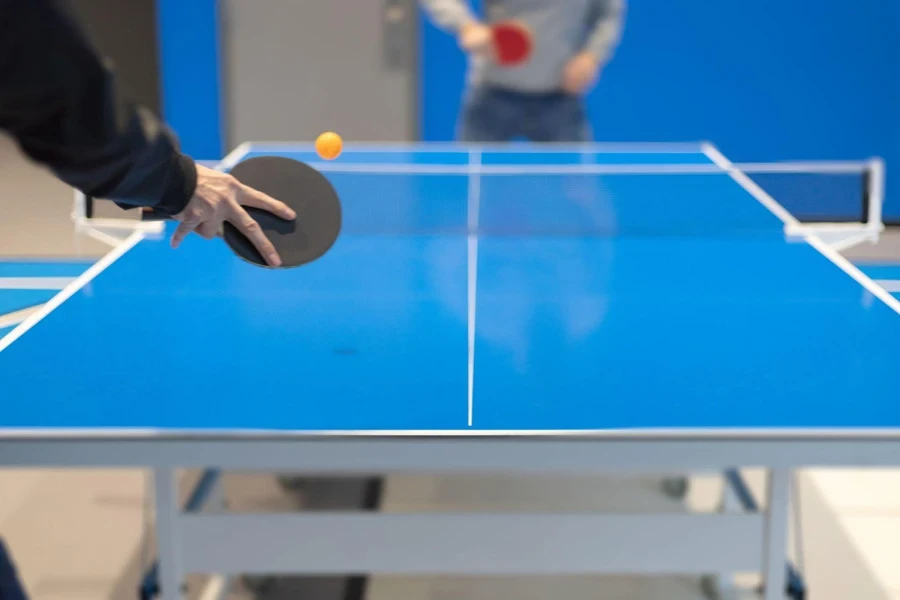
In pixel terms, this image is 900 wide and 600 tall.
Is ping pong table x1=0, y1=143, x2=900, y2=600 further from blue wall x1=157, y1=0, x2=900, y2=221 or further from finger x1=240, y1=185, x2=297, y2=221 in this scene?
blue wall x1=157, y1=0, x2=900, y2=221

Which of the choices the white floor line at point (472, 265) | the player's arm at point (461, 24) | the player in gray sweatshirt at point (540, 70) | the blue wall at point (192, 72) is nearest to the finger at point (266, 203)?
the white floor line at point (472, 265)

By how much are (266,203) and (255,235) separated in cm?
9

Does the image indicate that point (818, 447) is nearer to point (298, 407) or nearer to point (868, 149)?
point (298, 407)

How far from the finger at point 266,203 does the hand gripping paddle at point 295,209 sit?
0.08 feet

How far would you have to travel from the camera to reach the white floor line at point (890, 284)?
223cm

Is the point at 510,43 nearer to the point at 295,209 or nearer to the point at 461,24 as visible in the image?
the point at 461,24

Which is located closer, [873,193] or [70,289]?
[70,289]

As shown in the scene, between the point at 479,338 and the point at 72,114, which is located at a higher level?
the point at 72,114

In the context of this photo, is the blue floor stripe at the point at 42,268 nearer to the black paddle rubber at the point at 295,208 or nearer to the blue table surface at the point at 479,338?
the blue table surface at the point at 479,338

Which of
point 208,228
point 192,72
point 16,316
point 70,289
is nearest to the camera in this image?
point 208,228

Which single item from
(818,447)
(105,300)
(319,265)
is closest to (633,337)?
(818,447)

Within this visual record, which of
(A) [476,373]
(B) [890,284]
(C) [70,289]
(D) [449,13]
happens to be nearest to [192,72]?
(D) [449,13]

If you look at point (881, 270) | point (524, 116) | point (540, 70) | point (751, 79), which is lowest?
point (881, 270)

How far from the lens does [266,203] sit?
1.75 meters
